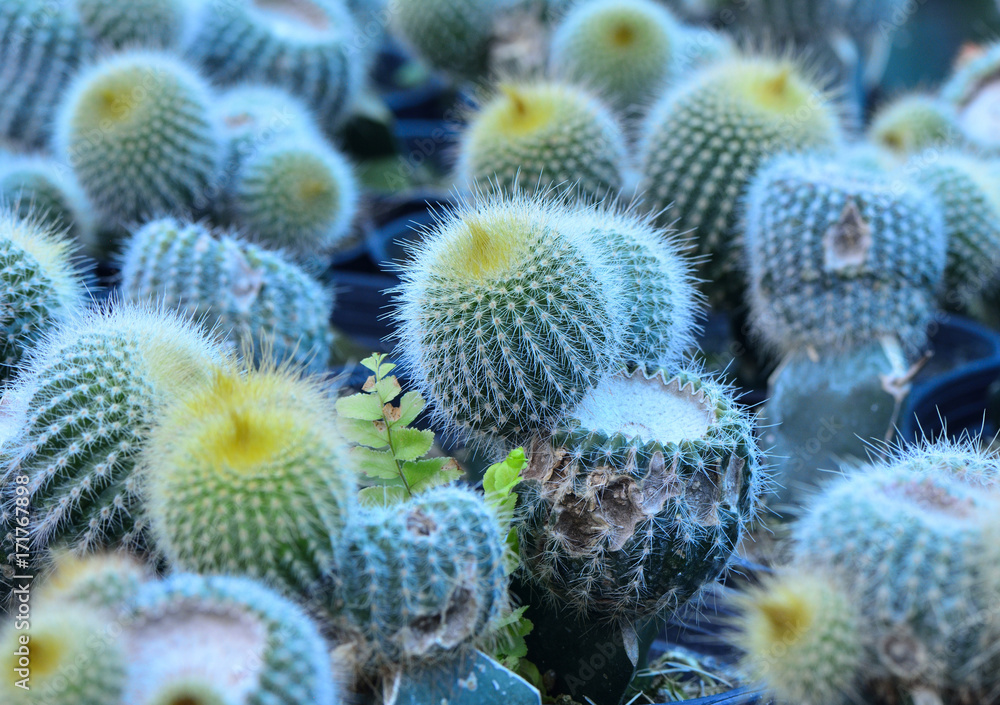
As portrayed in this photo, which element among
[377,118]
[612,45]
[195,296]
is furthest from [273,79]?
[195,296]

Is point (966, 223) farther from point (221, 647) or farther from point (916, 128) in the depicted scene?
point (221, 647)

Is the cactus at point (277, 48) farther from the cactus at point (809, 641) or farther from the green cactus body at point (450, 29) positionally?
the cactus at point (809, 641)

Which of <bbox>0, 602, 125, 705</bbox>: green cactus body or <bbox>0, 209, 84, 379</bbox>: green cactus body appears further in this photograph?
<bbox>0, 209, 84, 379</bbox>: green cactus body

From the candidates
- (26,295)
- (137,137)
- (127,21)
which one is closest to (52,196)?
(137,137)

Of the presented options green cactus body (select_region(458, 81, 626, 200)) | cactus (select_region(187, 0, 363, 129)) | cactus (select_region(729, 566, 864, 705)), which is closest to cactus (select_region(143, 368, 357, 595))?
cactus (select_region(729, 566, 864, 705))

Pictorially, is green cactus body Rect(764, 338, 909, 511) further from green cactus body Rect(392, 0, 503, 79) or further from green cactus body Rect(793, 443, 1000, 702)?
green cactus body Rect(392, 0, 503, 79)

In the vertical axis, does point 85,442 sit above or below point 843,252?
below
